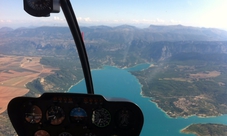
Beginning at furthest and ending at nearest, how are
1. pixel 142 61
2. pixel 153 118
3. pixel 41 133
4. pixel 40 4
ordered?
1. pixel 142 61
2. pixel 153 118
3. pixel 41 133
4. pixel 40 4

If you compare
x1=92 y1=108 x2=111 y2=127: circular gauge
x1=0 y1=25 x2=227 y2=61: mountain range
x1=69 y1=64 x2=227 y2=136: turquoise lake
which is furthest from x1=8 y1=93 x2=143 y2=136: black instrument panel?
Result: x1=69 y1=64 x2=227 y2=136: turquoise lake

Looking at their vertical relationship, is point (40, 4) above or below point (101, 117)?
above

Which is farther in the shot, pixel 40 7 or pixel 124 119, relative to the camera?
pixel 124 119

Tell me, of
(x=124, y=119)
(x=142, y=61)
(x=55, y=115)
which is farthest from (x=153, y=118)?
(x=142, y=61)

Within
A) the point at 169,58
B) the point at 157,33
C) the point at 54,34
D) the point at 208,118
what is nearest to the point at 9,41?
the point at 54,34

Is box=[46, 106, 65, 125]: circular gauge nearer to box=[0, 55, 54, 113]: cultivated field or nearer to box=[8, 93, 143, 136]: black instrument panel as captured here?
box=[8, 93, 143, 136]: black instrument panel

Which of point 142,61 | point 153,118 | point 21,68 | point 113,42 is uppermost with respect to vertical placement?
point 113,42

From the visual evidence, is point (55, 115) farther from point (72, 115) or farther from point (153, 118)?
point (153, 118)

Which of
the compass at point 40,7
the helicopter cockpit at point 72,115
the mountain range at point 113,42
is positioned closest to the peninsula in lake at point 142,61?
the mountain range at point 113,42
